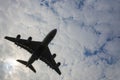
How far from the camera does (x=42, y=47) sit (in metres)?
104

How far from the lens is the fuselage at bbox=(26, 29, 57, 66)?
101719 millimetres

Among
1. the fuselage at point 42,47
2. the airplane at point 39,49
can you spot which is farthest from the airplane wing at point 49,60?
the fuselage at point 42,47

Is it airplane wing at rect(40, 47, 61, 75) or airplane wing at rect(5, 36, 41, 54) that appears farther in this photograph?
airplane wing at rect(40, 47, 61, 75)

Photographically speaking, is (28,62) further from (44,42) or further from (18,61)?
(44,42)

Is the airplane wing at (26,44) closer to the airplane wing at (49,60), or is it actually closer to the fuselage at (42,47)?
the fuselage at (42,47)

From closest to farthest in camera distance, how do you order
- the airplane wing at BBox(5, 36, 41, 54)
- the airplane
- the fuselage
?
the fuselage
the airplane
the airplane wing at BBox(5, 36, 41, 54)

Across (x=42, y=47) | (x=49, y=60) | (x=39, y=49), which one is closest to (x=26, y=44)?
(x=39, y=49)

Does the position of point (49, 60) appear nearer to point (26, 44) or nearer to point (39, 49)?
point (39, 49)

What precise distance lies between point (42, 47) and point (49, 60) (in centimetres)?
1191

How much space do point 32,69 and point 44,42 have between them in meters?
18.1

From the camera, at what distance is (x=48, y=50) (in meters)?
113

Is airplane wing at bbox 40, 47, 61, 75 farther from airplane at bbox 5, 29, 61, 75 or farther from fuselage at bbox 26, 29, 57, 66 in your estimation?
fuselage at bbox 26, 29, 57, 66

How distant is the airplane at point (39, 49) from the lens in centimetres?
10244

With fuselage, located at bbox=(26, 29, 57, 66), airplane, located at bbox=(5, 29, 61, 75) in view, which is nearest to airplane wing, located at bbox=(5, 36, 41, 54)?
airplane, located at bbox=(5, 29, 61, 75)
